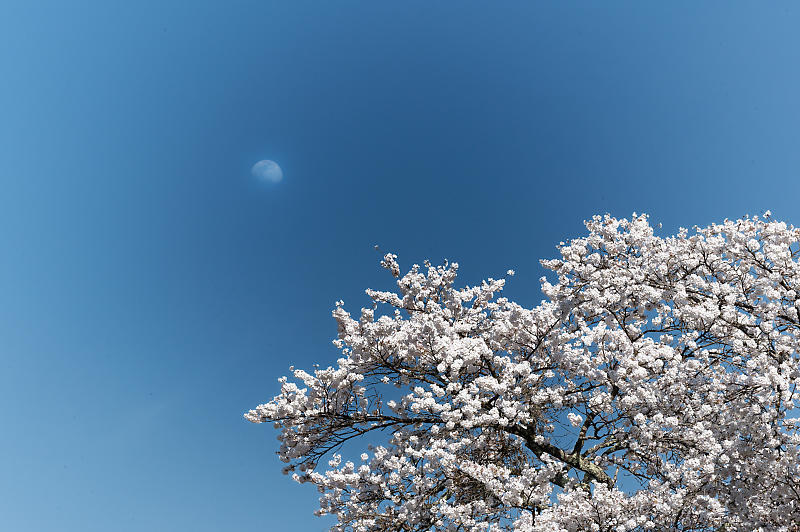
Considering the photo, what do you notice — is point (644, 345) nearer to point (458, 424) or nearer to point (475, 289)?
point (458, 424)

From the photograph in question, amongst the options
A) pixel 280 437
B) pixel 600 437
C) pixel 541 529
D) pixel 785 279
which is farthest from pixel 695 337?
pixel 280 437

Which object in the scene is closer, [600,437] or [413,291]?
[600,437]

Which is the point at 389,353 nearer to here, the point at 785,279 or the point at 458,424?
the point at 458,424

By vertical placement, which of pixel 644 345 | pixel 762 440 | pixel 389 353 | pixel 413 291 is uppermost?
pixel 413 291

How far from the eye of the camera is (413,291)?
13758mm

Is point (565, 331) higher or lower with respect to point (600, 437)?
higher

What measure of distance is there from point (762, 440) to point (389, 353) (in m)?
7.50

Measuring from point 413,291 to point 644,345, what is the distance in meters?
6.30

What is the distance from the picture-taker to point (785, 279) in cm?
938

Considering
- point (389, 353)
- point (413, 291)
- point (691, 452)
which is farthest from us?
point (413, 291)

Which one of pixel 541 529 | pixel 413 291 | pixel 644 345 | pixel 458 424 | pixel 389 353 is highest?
pixel 413 291

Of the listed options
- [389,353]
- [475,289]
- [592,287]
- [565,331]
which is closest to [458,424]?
[389,353]

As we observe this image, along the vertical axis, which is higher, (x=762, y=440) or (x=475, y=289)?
(x=475, y=289)

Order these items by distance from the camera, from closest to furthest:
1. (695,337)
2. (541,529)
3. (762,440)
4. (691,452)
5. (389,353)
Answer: (541,529)
(762,440)
(691,452)
(695,337)
(389,353)
